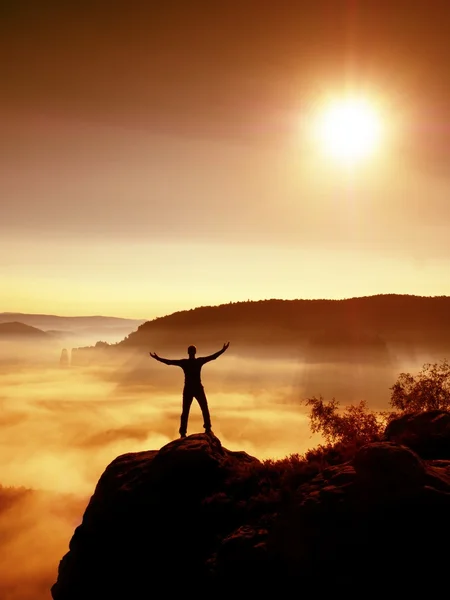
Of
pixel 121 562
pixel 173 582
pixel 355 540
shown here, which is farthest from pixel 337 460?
pixel 121 562

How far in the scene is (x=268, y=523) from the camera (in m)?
16.7

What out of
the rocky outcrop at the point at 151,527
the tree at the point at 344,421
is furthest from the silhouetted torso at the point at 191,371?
the tree at the point at 344,421

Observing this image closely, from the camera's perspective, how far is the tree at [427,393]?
119 feet

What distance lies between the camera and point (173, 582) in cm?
1725

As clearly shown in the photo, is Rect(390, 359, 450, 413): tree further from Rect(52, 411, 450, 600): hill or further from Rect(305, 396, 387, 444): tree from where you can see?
Rect(52, 411, 450, 600): hill

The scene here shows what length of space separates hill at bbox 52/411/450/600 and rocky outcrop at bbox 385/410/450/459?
0.04m

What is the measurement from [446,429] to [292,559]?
324 inches

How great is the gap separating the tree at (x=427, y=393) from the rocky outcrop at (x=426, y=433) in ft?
53.2

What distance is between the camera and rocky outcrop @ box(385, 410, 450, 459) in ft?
62.4

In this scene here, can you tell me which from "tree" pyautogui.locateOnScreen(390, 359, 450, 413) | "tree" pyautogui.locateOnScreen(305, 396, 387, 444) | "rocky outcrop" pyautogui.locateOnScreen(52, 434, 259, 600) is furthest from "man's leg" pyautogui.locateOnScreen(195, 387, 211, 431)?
"tree" pyautogui.locateOnScreen(390, 359, 450, 413)

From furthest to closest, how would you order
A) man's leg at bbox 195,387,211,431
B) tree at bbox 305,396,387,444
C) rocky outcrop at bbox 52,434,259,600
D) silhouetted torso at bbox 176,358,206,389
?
tree at bbox 305,396,387,444
man's leg at bbox 195,387,211,431
silhouetted torso at bbox 176,358,206,389
rocky outcrop at bbox 52,434,259,600

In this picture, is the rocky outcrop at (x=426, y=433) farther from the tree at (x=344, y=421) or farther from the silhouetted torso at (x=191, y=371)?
the tree at (x=344, y=421)

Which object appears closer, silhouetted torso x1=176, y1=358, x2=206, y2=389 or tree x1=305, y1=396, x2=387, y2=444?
silhouetted torso x1=176, y1=358, x2=206, y2=389

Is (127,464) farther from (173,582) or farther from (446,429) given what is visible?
(446,429)
